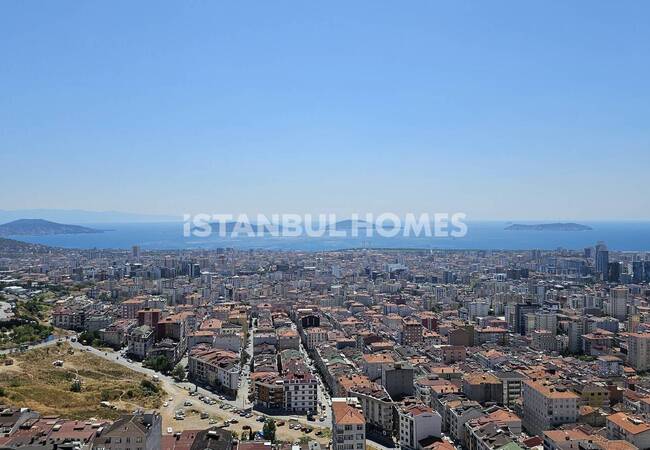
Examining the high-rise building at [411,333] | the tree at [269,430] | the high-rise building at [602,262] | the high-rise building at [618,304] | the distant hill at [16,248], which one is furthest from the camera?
the distant hill at [16,248]

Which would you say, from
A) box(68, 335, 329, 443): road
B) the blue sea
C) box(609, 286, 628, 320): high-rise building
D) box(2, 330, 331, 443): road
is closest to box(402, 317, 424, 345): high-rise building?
box(2, 330, 331, 443): road

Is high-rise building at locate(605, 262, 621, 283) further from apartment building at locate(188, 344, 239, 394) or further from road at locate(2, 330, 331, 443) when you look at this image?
apartment building at locate(188, 344, 239, 394)

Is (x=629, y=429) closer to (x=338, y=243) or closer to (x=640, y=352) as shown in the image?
(x=640, y=352)

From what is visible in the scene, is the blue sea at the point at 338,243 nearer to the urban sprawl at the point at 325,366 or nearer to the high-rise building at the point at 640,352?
the urban sprawl at the point at 325,366

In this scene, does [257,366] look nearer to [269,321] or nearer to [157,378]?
[157,378]

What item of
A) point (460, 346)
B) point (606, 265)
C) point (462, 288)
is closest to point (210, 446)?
point (460, 346)

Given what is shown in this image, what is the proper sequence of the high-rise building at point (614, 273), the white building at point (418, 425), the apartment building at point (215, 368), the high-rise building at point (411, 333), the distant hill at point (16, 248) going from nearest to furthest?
1. the white building at point (418, 425)
2. the apartment building at point (215, 368)
3. the high-rise building at point (411, 333)
4. the high-rise building at point (614, 273)
5. the distant hill at point (16, 248)

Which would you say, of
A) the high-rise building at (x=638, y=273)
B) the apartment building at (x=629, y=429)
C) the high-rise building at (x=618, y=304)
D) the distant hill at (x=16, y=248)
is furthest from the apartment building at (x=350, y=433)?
the distant hill at (x=16, y=248)

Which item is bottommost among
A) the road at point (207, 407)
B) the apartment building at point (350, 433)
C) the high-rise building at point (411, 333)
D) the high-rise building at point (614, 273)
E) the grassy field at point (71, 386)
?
the road at point (207, 407)
